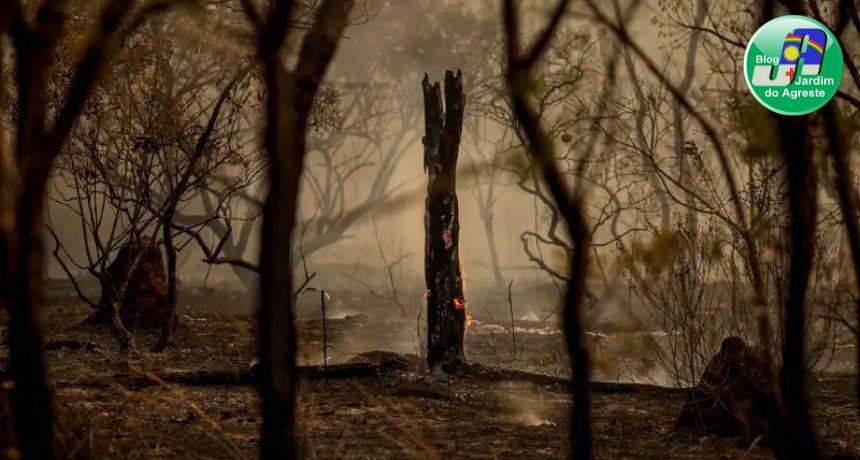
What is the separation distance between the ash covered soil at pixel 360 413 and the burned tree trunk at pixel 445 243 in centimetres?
59

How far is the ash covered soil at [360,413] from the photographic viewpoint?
5.91 m

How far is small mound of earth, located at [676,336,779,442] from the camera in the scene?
651 cm

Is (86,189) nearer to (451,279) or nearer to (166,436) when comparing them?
(451,279)

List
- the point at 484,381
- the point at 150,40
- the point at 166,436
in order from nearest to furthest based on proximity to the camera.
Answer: the point at 166,436 < the point at 484,381 < the point at 150,40

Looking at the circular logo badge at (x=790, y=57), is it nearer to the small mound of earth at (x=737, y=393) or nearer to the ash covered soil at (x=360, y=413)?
the ash covered soil at (x=360, y=413)

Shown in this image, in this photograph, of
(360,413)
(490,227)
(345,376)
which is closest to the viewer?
(360,413)

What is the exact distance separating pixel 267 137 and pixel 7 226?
0.84 m

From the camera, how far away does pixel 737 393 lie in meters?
6.71

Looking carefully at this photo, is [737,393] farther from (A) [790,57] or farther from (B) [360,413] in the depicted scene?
(B) [360,413]

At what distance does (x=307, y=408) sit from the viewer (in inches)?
295

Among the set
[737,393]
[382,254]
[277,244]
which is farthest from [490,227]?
[277,244]

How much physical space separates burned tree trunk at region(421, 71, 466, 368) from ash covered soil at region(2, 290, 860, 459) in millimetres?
588

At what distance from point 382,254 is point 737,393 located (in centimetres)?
636

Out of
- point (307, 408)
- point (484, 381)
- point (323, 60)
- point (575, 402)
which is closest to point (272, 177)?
point (323, 60)
